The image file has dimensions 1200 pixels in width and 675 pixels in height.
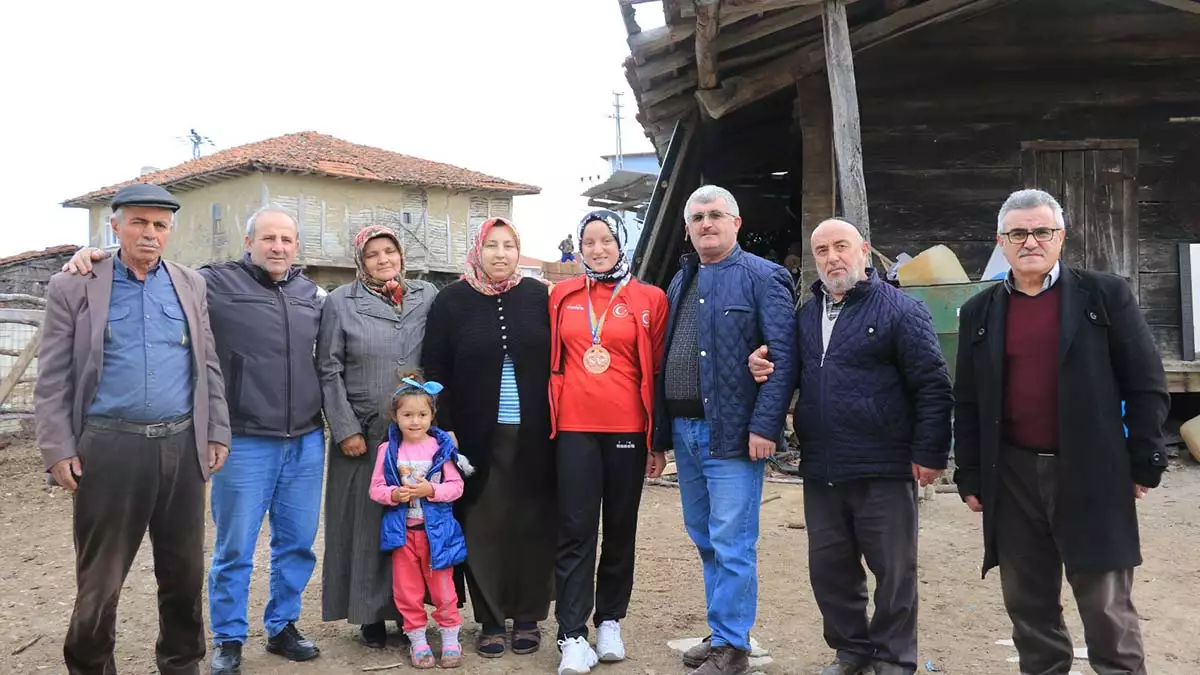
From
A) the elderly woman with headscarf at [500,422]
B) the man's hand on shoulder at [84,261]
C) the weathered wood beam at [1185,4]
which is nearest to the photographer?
the man's hand on shoulder at [84,261]

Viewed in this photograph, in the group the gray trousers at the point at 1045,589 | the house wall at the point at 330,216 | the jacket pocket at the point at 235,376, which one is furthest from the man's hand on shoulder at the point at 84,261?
the house wall at the point at 330,216

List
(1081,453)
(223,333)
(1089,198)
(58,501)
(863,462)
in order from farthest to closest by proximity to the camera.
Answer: (1089,198) < (58,501) < (223,333) < (863,462) < (1081,453)

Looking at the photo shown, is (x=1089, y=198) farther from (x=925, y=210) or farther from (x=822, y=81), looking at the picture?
(x=822, y=81)

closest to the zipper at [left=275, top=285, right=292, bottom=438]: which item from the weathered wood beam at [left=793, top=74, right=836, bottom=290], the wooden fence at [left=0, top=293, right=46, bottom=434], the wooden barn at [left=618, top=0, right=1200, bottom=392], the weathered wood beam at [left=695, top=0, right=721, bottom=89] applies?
the weathered wood beam at [left=695, top=0, right=721, bottom=89]

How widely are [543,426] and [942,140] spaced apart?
19.9 ft

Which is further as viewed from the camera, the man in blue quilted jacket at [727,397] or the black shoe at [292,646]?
the black shoe at [292,646]

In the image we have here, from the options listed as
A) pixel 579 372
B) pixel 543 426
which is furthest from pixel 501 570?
pixel 579 372

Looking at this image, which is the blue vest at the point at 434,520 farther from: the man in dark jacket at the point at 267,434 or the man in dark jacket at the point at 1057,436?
the man in dark jacket at the point at 1057,436

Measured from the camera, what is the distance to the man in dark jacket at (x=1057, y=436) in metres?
2.73

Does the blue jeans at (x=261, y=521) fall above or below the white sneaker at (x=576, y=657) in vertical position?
above

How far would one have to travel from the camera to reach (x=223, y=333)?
3.54 metres

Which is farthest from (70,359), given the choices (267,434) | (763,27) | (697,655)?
(763,27)

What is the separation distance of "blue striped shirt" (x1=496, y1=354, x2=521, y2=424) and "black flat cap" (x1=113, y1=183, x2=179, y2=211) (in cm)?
139

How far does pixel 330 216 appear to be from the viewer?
28.3 meters
